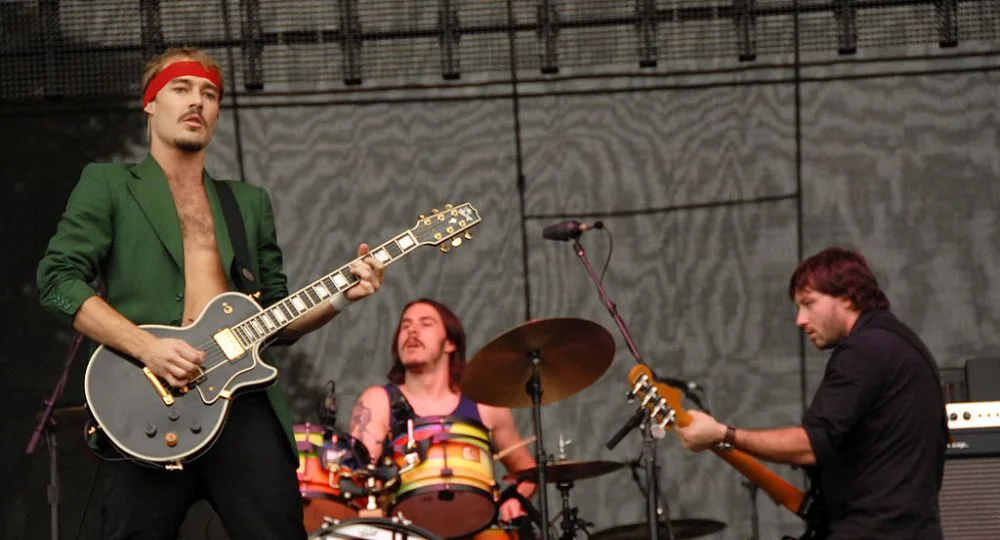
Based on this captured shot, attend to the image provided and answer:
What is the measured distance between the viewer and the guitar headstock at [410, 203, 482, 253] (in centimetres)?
472

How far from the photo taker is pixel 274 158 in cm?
820

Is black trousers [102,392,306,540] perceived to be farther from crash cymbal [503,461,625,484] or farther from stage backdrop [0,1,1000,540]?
stage backdrop [0,1,1000,540]

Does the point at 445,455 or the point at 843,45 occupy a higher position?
the point at 843,45

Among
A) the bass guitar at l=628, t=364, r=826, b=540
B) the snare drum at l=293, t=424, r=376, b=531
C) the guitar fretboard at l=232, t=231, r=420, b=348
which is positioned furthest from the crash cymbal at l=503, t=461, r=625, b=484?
the guitar fretboard at l=232, t=231, r=420, b=348

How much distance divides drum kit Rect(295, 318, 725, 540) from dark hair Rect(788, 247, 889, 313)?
1.10 metres

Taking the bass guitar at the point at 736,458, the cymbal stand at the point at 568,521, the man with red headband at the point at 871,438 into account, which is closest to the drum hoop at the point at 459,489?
the cymbal stand at the point at 568,521

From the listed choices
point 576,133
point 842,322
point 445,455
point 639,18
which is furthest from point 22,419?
point 842,322

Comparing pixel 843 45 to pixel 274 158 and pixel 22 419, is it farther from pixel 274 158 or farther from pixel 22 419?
pixel 22 419

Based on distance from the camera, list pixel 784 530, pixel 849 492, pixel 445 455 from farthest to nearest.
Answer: pixel 784 530
pixel 445 455
pixel 849 492

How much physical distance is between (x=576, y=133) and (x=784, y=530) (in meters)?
2.28

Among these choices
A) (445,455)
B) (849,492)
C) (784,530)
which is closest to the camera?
(849,492)

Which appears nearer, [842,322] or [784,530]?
[842,322]

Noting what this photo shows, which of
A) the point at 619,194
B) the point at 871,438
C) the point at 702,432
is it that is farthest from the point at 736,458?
the point at 619,194

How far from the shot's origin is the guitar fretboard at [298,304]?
168 inches
